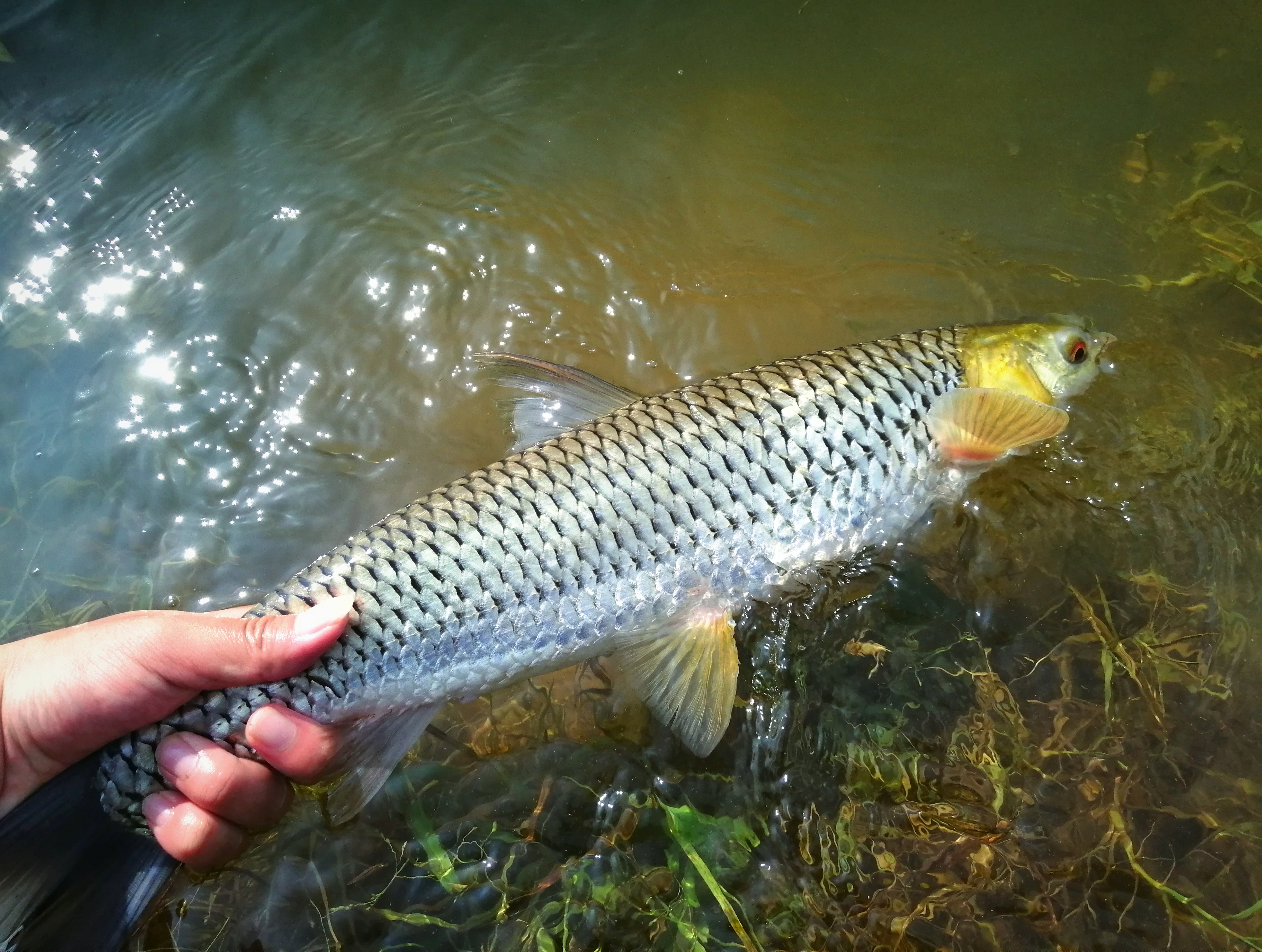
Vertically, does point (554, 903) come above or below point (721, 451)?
below

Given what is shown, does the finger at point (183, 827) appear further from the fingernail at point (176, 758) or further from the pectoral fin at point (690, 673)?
the pectoral fin at point (690, 673)

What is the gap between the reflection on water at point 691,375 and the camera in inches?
101

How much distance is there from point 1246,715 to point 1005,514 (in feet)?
3.10

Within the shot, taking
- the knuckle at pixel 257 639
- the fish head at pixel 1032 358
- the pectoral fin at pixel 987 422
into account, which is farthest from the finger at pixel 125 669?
the fish head at pixel 1032 358

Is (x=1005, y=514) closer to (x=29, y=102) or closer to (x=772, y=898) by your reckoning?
(x=772, y=898)

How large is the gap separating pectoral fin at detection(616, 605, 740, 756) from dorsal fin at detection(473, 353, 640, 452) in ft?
2.29

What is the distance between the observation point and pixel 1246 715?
267 centimetres

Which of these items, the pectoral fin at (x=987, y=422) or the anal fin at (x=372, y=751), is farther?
the pectoral fin at (x=987, y=422)

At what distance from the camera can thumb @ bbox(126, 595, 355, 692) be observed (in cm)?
210

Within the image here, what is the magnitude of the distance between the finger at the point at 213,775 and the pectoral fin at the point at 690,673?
105 centimetres

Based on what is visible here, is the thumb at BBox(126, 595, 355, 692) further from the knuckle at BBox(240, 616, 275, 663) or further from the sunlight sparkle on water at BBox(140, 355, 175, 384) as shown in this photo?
the sunlight sparkle on water at BBox(140, 355, 175, 384)

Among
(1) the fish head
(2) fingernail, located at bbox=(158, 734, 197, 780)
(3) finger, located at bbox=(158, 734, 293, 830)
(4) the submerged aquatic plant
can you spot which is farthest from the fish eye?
(2) fingernail, located at bbox=(158, 734, 197, 780)

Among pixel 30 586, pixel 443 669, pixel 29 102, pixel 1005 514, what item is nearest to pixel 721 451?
pixel 443 669

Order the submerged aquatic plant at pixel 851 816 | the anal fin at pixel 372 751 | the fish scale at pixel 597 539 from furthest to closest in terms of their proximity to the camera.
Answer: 1. the submerged aquatic plant at pixel 851 816
2. the anal fin at pixel 372 751
3. the fish scale at pixel 597 539
